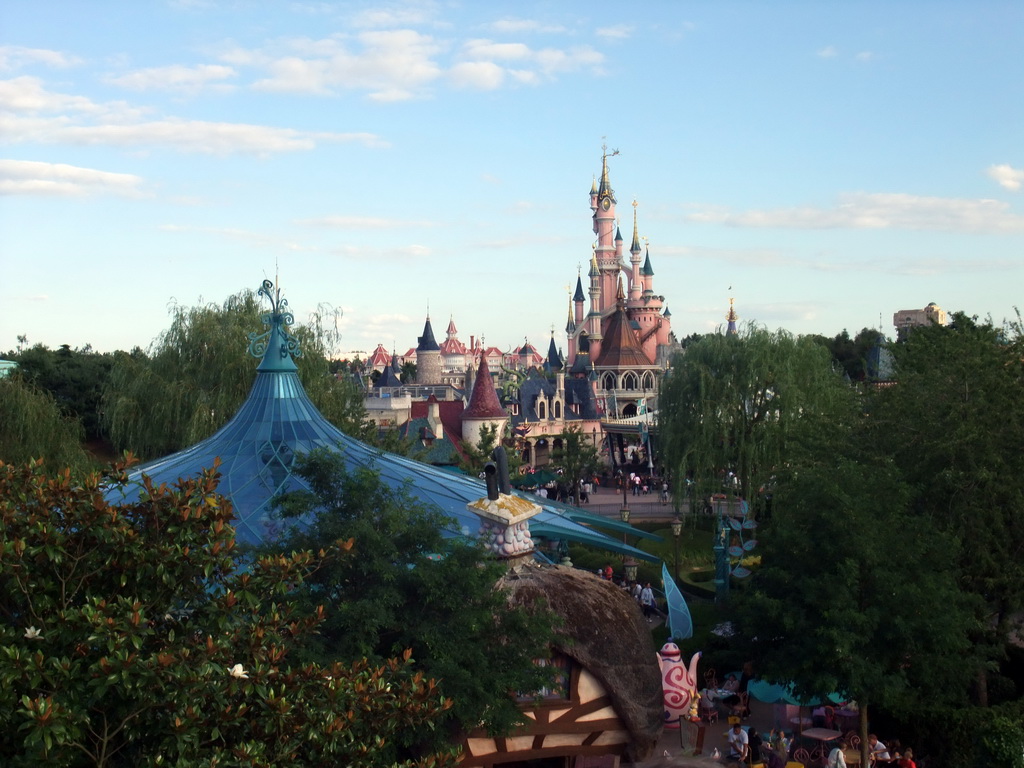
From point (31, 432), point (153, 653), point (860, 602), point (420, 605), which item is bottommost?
point (860, 602)

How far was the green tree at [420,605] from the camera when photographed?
34.7 feet

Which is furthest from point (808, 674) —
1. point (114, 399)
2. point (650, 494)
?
point (650, 494)

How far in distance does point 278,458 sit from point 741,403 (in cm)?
1847

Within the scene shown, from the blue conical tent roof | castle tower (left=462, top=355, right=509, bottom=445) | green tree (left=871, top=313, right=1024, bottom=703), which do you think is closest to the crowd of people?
green tree (left=871, top=313, right=1024, bottom=703)

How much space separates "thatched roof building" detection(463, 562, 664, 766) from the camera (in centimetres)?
1294

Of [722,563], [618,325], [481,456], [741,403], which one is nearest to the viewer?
[722,563]

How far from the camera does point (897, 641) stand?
46.3 feet

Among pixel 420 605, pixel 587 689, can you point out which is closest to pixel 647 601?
pixel 587 689

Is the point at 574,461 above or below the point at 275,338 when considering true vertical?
below

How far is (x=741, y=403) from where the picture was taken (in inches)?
1268

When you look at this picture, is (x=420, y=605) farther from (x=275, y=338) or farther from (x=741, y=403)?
(x=741, y=403)

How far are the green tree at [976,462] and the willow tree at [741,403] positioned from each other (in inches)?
462

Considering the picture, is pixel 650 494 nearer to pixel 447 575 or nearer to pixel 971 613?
pixel 971 613

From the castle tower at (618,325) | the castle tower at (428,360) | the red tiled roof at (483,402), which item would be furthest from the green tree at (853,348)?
the red tiled roof at (483,402)
